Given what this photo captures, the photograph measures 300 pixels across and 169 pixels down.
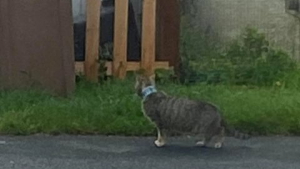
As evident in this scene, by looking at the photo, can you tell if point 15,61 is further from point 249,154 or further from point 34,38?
point 249,154

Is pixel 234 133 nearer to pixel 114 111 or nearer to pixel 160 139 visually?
pixel 160 139

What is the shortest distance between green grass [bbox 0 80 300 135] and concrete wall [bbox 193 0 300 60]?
1856mm

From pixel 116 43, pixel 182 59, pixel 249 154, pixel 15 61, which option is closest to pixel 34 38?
pixel 15 61

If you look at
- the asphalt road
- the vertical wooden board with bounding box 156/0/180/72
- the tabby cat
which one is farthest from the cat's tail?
the vertical wooden board with bounding box 156/0/180/72

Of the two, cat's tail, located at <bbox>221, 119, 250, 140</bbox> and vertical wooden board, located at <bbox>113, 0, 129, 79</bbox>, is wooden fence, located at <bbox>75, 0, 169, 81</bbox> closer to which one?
vertical wooden board, located at <bbox>113, 0, 129, 79</bbox>

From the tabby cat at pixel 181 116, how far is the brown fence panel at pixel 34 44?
190 centimetres

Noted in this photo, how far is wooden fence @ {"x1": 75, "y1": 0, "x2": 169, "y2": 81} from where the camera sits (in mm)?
10992

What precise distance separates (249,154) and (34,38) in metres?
3.07

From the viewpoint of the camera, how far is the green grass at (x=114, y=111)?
8.62 meters

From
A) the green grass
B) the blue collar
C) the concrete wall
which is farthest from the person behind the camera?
the concrete wall

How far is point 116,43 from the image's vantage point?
437 inches

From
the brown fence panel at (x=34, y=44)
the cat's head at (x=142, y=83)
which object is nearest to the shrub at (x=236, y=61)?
the brown fence panel at (x=34, y=44)

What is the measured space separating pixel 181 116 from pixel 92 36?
3.12m

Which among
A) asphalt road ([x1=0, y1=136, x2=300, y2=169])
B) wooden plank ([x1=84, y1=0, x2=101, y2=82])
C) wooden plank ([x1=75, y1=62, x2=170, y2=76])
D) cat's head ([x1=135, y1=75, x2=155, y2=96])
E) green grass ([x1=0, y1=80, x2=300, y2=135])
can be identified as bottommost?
asphalt road ([x1=0, y1=136, x2=300, y2=169])
